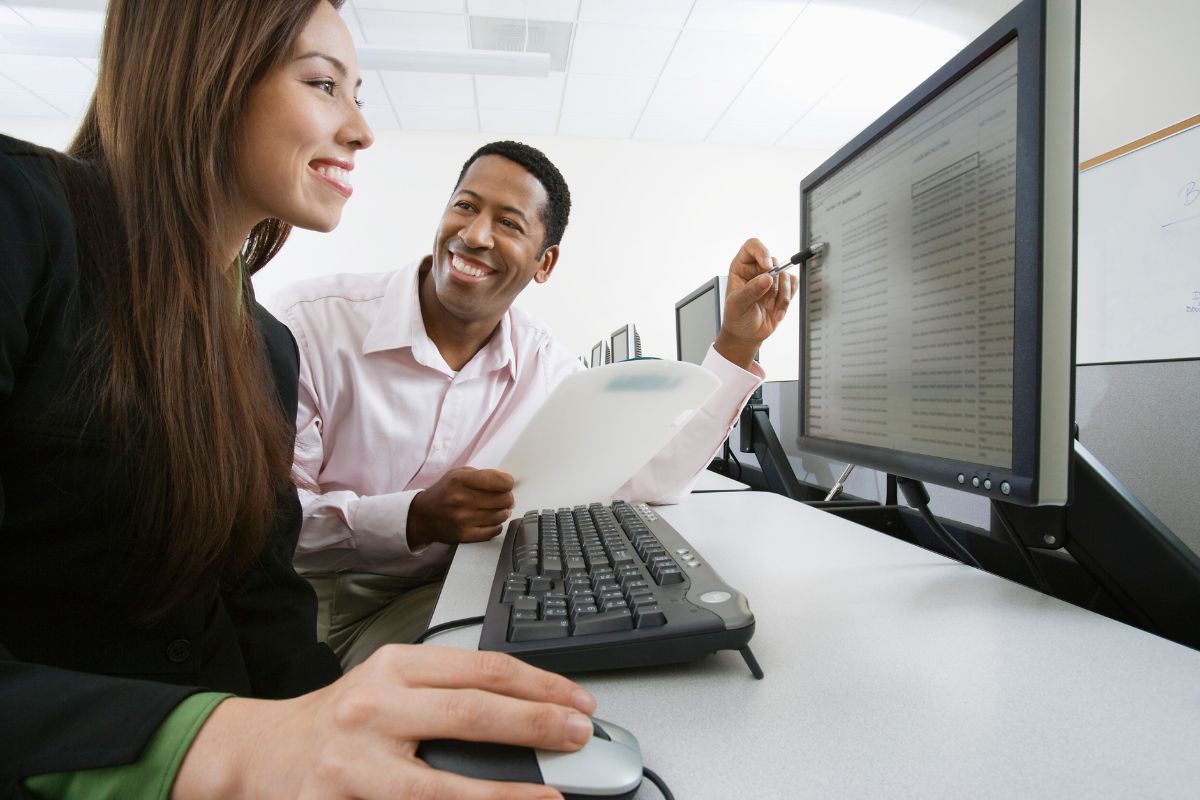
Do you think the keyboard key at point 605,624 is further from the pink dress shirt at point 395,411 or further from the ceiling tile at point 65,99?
the ceiling tile at point 65,99

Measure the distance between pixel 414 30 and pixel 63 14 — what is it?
1.68 m

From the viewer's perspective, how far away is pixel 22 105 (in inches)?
169

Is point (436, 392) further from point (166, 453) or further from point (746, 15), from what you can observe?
point (746, 15)

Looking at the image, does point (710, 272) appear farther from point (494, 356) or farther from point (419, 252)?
point (494, 356)

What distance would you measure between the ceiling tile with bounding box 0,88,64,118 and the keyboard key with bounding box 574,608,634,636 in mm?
5494

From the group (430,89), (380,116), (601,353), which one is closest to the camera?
(601,353)

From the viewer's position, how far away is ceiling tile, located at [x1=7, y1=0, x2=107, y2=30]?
312 centimetres

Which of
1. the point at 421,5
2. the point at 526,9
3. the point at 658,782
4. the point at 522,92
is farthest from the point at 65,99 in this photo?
the point at 658,782

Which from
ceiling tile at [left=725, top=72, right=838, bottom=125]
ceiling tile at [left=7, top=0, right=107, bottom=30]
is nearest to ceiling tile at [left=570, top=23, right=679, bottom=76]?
ceiling tile at [left=725, top=72, right=838, bottom=125]

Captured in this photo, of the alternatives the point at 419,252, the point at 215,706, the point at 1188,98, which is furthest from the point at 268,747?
the point at 419,252

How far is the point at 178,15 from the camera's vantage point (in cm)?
55

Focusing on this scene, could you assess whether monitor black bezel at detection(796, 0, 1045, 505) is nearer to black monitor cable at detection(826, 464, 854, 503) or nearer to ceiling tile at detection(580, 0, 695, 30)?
black monitor cable at detection(826, 464, 854, 503)

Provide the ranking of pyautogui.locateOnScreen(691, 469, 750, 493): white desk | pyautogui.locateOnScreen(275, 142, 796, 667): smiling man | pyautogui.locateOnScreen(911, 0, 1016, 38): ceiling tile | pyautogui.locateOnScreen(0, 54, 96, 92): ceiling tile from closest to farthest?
1. pyautogui.locateOnScreen(275, 142, 796, 667): smiling man
2. pyautogui.locateOnScreen(691, 469, 750, 493): white desk
3. pyautogui.locateOnScreen(911, 0, 1016, 38): ceiling tile
4. pyautogui.locateOnScreen(0, 54, 96, 92): ceiling tile

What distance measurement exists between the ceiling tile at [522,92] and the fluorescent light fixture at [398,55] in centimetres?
43
